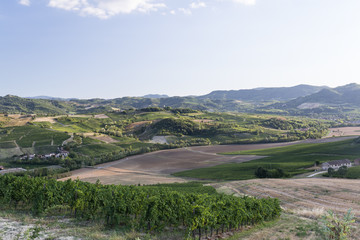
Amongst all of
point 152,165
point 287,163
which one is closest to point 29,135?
point 152,165

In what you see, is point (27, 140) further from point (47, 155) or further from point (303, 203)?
point (303, 203)

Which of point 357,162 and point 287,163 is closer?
point 357,162

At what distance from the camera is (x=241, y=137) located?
168 m

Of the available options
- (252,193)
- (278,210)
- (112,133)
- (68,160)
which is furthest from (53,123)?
(278,210)

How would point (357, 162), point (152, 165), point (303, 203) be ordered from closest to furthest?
point (303, 203)
point (357, 162)
point (152, 165)

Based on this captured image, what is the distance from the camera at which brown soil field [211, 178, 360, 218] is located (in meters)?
31.6

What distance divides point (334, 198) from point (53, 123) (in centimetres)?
19490

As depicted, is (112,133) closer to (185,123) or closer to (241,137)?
(185,123)

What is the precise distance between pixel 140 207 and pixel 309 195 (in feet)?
109

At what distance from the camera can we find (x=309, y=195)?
3994cm

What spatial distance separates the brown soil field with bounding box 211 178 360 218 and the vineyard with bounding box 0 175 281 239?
33.9 feet

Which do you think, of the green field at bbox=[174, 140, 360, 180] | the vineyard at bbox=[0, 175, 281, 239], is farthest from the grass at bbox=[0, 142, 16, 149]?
the vineyard at bbox=[0, 175, 281, 239]

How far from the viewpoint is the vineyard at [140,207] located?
1958cm

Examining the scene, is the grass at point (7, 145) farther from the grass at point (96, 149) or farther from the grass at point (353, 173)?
the grass at point (353, 173)
